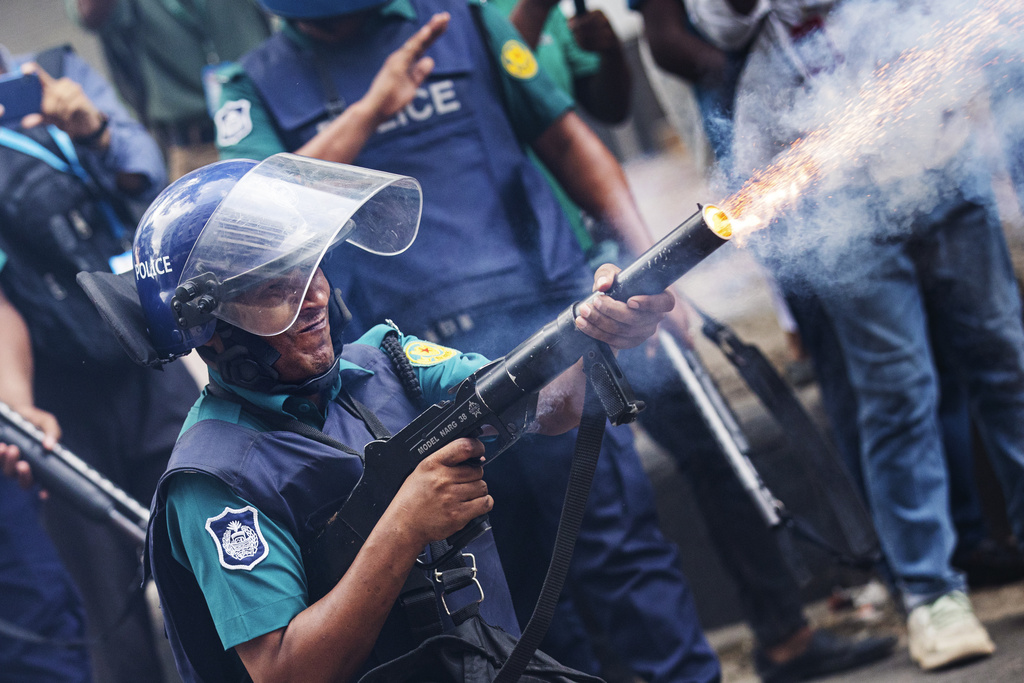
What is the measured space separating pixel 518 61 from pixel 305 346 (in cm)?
133

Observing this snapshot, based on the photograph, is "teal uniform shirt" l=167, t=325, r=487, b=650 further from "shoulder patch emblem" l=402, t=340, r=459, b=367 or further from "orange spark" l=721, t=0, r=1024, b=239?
"orange spark" l=721, t=0, r=1024, b=239

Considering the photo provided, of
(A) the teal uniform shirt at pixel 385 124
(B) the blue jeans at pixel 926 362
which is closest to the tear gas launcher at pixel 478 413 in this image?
(A) the teal uniform shirt at pixel 385 124

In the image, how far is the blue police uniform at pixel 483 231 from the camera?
→ 97.7 inches

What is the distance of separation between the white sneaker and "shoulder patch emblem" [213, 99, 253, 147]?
261 cm

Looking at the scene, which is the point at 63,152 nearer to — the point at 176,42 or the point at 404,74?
the point at 404,74

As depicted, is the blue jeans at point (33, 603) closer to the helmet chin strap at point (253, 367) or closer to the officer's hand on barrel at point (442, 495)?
the helmet chin strap at point (253, 367)

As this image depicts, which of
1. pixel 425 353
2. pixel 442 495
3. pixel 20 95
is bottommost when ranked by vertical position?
pixel 442 495

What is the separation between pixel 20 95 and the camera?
115 inches

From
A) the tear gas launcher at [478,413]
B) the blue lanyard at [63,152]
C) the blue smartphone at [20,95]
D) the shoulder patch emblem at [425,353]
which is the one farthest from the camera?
the blue lanyard at [63,152]

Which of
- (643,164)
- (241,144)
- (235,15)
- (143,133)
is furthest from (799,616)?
(643,164)

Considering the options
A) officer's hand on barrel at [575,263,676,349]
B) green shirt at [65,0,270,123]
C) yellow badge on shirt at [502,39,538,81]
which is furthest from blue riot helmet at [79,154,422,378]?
green shirt at [65,0,270,123]

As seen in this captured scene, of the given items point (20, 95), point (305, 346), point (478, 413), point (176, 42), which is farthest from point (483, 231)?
point (176, 42)

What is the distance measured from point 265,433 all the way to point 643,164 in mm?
6594

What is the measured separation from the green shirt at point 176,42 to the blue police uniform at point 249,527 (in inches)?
128
